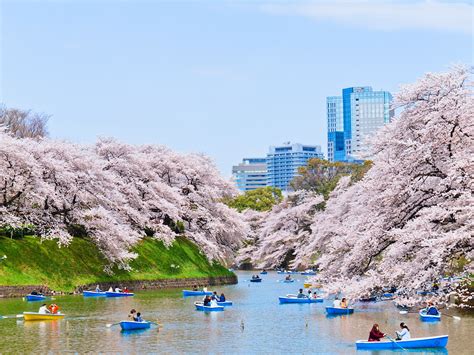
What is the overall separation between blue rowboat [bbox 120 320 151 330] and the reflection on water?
297mm

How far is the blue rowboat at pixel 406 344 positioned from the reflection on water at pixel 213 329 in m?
0.31

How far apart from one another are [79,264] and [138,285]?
6.50 metres

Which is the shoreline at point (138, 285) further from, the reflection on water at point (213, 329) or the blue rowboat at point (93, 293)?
the reflection on water at point (213, 329)

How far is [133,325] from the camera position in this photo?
39875mm

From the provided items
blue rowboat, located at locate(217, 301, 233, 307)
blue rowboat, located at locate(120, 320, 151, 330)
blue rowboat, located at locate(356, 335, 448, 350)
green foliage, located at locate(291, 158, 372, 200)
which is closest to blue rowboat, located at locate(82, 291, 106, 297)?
blue rowboat, located at locate(217, 301, 233, 307)

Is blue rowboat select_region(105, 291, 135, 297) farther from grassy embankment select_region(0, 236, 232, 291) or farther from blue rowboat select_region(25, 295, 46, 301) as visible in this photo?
blue rowboat select_region(25, 295, 46, 301)

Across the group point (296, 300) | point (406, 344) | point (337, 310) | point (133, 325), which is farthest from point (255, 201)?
point (406, 344)

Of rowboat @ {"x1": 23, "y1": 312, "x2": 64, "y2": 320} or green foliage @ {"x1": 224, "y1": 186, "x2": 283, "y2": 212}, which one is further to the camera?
green foliage @ {"x1": 224, "y1": 186, "x2": 283, "y2": 212}

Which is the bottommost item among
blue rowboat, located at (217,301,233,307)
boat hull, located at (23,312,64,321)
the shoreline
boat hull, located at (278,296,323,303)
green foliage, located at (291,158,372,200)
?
boat hull, located at (23,312,64,321)

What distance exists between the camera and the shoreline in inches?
2184

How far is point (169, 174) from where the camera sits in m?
85.6

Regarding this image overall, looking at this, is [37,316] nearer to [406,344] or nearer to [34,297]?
[34,297]

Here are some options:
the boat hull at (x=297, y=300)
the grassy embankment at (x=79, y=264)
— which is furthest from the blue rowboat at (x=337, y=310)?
the grassy embankment at (x=79, y=264)

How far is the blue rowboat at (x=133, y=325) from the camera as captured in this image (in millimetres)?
39625
